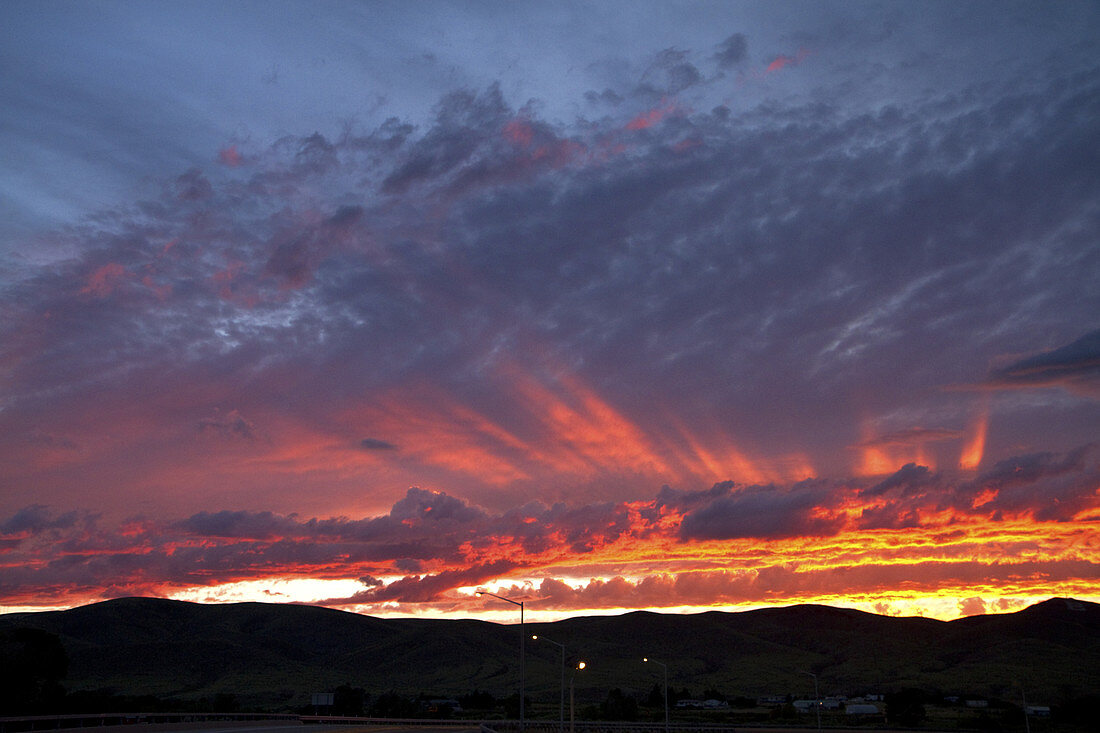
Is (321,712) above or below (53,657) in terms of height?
below

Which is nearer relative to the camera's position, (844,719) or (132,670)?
(844,719)

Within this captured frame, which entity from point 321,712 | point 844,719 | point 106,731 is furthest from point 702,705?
point 106,731

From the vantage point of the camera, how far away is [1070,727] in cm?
9438

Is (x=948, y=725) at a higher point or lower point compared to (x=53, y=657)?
lower

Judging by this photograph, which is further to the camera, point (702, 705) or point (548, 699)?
point (548, 699)

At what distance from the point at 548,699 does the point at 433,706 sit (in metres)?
33.8

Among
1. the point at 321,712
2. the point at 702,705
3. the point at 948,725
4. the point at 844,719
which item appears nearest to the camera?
the point at 948,725

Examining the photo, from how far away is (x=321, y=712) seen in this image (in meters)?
131

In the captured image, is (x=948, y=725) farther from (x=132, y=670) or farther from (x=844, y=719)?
(x=132, y=670)

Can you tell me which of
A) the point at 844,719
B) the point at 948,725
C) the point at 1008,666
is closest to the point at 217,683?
the point at 844,719

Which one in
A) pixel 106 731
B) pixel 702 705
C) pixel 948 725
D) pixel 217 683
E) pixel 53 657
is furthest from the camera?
pixel 217 683

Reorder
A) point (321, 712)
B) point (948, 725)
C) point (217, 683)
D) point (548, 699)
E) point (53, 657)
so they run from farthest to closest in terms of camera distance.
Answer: point (217, 683) < point (548, 699) < point (321, 712) < point (948, 725) < point (53, 657)

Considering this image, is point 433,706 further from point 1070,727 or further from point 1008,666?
point 1008,666

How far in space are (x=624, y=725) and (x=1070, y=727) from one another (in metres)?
47.3
